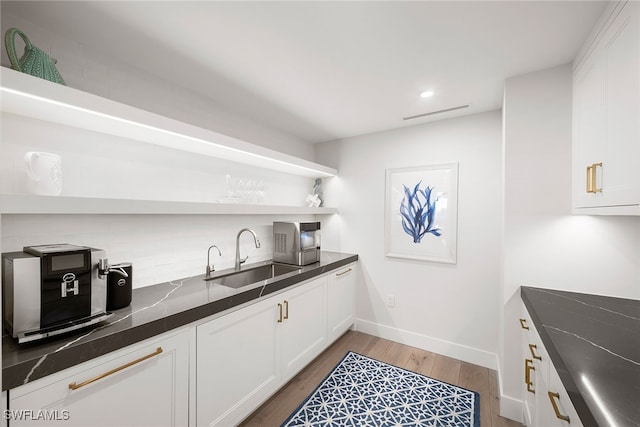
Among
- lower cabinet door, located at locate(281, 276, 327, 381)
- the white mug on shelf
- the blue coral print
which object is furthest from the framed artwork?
the white mug on shelf

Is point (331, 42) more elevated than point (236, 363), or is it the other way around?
point (331, 42)

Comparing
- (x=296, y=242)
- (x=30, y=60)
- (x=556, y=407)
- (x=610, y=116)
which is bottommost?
(x=556, y=407)

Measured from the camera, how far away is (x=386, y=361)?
8.22 ft

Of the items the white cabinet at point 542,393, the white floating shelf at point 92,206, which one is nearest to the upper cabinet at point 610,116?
the white cabinet at point 542,393

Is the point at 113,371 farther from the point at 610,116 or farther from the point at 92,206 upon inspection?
the point at 610,116

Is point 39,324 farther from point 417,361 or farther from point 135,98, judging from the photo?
point 417,361

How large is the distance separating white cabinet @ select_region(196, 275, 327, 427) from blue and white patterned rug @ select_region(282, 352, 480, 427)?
29 cm

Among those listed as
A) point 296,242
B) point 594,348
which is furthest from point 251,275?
point 594,348

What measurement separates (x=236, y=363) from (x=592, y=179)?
7.28ft

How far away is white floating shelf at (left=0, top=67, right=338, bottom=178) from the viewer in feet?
3.48

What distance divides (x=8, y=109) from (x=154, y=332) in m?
1.22

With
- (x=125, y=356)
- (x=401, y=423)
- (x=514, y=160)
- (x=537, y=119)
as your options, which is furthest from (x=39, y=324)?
(x=537, y=119)

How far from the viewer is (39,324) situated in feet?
3.33

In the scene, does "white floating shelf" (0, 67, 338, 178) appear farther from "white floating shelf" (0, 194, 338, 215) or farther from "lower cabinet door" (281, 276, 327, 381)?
"lower cabinet door" (281, 276, 327, 381)
